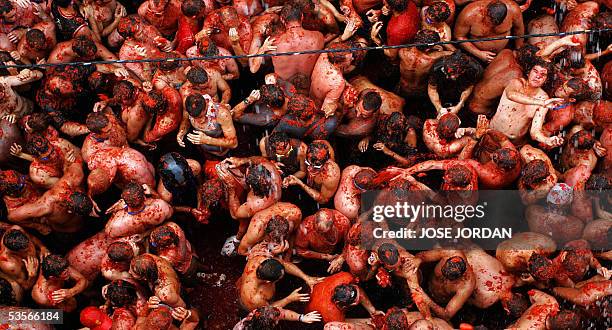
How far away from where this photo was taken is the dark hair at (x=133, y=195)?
6676mm

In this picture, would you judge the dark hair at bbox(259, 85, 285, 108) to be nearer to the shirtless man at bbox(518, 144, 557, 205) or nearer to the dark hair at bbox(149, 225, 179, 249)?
the dark hair at bbox(149, 225, 179, 249)

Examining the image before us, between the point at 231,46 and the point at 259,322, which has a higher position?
the point at 231,46

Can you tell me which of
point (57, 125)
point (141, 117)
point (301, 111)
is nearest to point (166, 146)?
point (141, 117)

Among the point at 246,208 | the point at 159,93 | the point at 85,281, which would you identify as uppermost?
the point at 159,93

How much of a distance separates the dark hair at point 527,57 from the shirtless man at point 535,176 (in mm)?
856

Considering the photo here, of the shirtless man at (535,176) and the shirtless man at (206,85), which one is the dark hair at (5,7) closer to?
the shirtless man at (206,85)

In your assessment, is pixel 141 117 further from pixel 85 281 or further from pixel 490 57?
pixel 490 57

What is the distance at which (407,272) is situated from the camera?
6469 millimetres

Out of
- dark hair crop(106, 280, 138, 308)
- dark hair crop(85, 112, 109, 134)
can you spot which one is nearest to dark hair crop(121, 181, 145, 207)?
dark hair crop(106, 280, 138, 308)

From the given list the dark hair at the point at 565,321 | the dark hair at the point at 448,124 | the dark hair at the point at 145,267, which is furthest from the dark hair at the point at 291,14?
the dark hair at the point at 565,321

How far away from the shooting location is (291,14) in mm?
7582

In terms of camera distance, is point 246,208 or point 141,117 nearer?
point 246,208

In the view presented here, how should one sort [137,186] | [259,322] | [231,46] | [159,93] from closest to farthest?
[259,322] → [137,186] → [159,93] → [231,46]

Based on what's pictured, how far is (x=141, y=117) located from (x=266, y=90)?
50.5 inches
